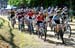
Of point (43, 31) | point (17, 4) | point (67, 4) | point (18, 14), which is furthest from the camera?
point (17, 4)

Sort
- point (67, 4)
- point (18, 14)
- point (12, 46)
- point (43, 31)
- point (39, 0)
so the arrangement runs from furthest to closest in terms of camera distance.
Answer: point (39, 0) → point (67, 4) → point (18, 14) → point (43, 31) → point (12, 46)

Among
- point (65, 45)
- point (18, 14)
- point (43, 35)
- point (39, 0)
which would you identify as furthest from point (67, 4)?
point (65, 45)

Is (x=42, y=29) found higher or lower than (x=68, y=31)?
higher

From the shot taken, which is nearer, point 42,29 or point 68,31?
point 42,29

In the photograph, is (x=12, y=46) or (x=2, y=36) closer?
(x=12, y=46)

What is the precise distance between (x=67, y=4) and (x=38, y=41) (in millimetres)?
22710

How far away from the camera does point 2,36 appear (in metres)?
18.3

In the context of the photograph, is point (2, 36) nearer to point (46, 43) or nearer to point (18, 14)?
point (46, 43)

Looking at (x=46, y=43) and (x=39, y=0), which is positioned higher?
(x=46, y=43)

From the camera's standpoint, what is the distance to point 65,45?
16.6 metres

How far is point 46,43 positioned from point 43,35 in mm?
2008

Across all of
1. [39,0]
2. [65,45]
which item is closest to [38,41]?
[65,45]

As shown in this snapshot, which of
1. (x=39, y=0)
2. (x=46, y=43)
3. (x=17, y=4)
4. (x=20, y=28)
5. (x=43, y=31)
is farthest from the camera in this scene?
(x=17, y=4)

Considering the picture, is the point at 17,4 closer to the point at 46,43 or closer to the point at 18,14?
the point at 18,14
